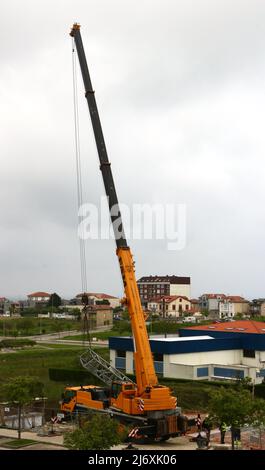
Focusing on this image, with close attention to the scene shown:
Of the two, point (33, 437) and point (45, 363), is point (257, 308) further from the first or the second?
point (33, 437)

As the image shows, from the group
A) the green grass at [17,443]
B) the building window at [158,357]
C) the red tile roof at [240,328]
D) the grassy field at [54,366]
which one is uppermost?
the red tile roof at [240,328]

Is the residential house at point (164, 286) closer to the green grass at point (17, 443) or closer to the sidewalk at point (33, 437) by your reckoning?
the sidewalk at point (33, 437)

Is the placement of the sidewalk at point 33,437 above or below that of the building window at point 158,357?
below

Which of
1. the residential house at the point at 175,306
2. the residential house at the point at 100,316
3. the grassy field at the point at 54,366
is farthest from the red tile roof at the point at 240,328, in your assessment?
the residential house at the point at 175,306

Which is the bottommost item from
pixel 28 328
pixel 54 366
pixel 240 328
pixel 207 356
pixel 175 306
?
pixel 54 366

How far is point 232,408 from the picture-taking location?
64.6 ft

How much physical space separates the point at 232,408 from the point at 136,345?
4244 millimetres

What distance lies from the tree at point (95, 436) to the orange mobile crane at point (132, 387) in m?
3.36

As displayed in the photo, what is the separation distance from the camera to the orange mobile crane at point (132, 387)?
69.3ft

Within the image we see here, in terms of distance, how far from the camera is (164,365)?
38094 mm

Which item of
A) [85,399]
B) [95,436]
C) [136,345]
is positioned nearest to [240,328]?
[85,399]

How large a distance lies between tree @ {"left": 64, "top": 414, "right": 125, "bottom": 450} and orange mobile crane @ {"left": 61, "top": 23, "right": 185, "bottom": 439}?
11.0 ft

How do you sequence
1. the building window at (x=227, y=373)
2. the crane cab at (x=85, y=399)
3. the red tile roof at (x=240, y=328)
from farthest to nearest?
the red tile roof at (x=240, y=328) < the building window at (x=227, y=373) < the crane cab at (x=85, y=399)
